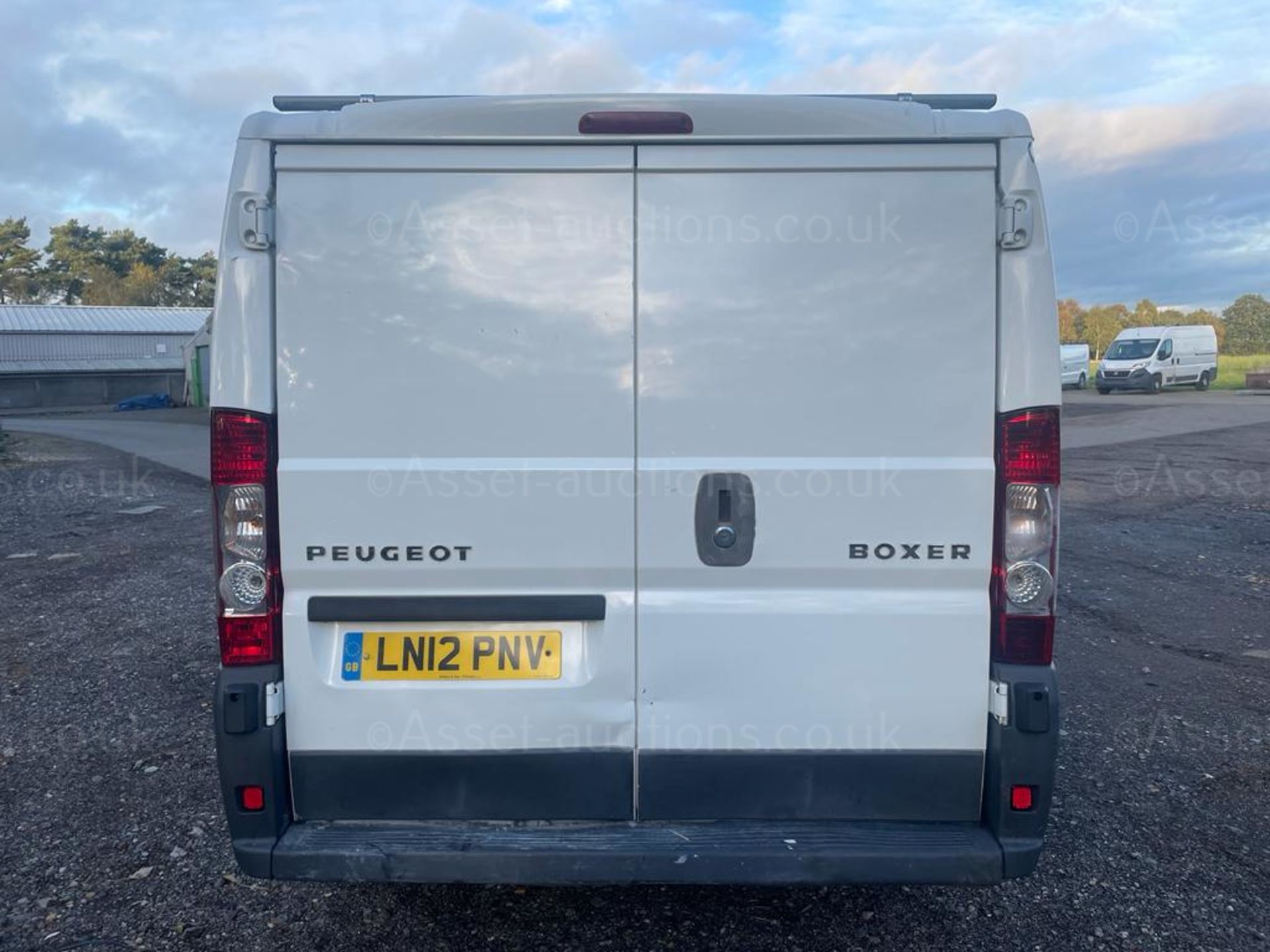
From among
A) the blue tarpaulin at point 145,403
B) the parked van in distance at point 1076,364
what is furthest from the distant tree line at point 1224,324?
the blue tarpaulin at point 145,403

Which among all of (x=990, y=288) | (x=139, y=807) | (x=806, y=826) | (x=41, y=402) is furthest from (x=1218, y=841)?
(x=41, y=402)

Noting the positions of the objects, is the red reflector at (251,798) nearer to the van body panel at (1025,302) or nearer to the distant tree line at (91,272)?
the van body panel at (1025,302)

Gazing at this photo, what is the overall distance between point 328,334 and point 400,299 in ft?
0.75

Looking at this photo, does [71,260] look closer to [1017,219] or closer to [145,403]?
[145,403]

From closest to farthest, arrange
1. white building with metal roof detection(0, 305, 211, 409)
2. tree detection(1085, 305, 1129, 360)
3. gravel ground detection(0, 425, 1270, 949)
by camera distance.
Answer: gravel ground detection(0, 425, 1270, 949) < white building with metal roof detection(0, 305, 211, 409) < tree detection(1085, 305, 1129, 360)

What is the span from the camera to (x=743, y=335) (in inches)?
121

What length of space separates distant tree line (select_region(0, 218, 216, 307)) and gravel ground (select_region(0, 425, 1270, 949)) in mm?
65884

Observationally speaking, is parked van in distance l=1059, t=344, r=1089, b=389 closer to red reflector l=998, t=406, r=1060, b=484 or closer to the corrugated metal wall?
the corrugated metal wall

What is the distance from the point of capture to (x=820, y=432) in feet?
10.0

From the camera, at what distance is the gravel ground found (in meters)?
3.66

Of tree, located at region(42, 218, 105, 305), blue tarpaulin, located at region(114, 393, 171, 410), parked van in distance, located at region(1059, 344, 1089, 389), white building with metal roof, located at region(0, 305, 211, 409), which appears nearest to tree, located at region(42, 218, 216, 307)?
tree, located at region(42, 218, 105, 305)

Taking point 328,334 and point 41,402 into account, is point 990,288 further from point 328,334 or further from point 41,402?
point 41,402

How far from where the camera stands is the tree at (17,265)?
6356 cm

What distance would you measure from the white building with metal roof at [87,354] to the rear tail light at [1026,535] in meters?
48.1
